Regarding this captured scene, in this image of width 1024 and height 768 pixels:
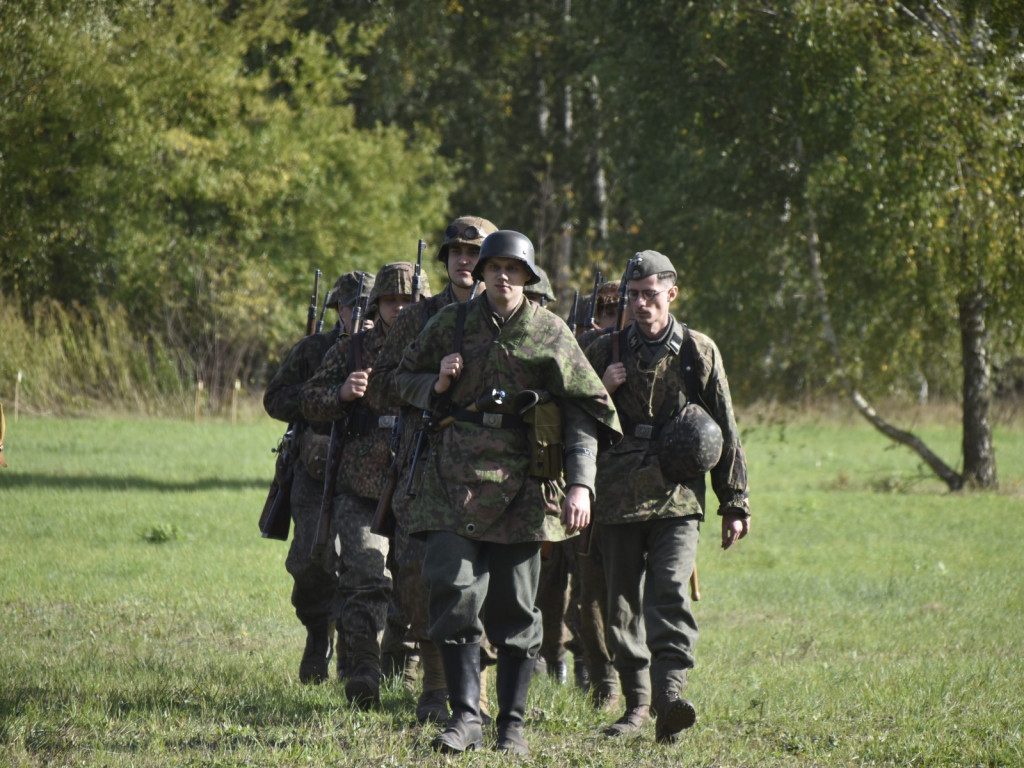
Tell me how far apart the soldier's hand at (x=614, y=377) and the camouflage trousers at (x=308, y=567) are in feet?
6.28

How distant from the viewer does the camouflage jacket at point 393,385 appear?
643 cm

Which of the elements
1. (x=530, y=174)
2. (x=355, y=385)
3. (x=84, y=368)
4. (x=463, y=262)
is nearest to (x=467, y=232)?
(x=463, y=262)

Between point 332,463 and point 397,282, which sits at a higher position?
point 397,282

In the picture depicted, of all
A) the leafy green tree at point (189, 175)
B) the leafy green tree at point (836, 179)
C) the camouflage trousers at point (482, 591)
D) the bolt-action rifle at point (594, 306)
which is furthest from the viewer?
the leafy green tree at point (189, 175)

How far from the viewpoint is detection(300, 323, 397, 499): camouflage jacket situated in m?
7.32

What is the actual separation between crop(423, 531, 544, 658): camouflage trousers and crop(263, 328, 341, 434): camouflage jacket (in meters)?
2.07

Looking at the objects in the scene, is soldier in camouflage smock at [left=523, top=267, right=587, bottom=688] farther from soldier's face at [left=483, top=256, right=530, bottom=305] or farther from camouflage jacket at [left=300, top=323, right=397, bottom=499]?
soldier's face at [left=483, top=256, right=530, bottom=305]

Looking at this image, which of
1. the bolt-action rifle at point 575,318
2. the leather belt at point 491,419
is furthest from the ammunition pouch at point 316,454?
the bolt-action rifle at point 575,318

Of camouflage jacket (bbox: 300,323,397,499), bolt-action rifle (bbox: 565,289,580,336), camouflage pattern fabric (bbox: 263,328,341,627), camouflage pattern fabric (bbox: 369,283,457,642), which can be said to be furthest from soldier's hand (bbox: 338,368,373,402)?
bolt-action rifle (bbox: 565,289,580,336)

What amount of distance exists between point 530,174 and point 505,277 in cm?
3359

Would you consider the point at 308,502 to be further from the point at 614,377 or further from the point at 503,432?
the point at 503,432

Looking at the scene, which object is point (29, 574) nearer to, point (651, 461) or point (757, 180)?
point (651, 461)

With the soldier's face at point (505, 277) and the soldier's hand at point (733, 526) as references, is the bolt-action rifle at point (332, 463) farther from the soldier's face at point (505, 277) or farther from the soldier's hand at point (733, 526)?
the soldier's hand at point (733, 526)

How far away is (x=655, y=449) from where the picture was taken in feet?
Answer: 21.8
